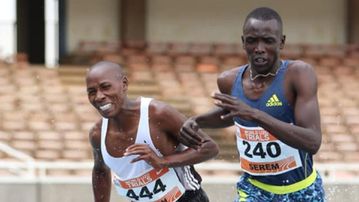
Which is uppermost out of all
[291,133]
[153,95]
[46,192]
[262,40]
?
[262,40]

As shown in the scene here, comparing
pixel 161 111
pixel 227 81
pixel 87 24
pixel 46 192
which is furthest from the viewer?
pixel 87 24

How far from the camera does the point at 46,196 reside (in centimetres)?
1201

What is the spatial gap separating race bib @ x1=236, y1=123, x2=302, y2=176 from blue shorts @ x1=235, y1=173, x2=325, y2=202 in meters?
0.13

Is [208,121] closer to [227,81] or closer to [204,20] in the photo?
[227,81]

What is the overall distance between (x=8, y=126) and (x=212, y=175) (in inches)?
144

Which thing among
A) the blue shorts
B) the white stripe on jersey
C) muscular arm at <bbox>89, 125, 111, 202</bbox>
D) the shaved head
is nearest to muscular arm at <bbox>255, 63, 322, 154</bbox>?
the blue shorts

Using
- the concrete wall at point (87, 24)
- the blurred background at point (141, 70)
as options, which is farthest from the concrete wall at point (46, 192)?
the concrete wall at point (87, 24)

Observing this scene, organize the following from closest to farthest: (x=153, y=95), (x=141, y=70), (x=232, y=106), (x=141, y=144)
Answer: (x=232, y=106)
(x=141, y=144)
(x=153, y=95)
(x=141, y=70)

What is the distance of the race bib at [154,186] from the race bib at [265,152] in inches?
16.0

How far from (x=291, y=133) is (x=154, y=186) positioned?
3.15 feet

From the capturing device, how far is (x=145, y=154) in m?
5.19

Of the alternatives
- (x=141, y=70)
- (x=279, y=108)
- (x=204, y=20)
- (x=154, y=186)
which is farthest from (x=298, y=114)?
(x=204, y=20)

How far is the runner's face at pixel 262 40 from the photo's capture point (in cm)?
503

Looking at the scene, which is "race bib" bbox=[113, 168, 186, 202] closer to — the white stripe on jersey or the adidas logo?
the white stripe on jersey
